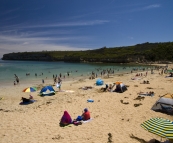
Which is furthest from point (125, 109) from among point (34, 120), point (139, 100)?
point (34, 120)

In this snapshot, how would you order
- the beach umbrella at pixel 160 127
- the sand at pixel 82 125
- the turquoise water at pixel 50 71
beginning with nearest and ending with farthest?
the beach umbrella at pixel 160 127
the sand at pixel 82 125
the turquoise water at pixel 50 71

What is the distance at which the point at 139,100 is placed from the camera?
50.9 ft

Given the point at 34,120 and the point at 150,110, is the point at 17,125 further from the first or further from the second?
the point at 150,110

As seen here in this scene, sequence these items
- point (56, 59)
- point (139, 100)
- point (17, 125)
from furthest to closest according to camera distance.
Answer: point (56, 59) → point (139, 100) → point (17, 125)

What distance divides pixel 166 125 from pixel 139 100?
27.8 feet

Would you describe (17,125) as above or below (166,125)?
below

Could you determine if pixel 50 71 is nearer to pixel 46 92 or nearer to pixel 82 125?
pixel 46 92

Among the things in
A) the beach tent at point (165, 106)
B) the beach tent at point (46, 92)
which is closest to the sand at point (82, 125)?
the beach tent at point (165, 106)

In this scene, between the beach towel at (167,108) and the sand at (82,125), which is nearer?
the sand at (82,125)

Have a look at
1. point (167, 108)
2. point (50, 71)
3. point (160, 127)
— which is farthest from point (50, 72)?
point (160, 127)

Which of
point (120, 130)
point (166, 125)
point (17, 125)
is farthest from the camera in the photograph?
point (17, 125)

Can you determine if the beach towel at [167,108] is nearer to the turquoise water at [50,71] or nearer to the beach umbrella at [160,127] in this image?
the beach umbrella at [160,127]

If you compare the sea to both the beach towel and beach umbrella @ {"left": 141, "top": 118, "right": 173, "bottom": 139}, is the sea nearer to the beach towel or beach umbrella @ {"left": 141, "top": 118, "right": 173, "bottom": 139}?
the beach towel

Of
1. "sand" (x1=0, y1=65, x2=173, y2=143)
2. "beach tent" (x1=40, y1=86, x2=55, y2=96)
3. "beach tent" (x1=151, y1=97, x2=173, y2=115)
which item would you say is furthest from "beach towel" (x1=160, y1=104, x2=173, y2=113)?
"beach tent" (x1=40, y1=86, x2=55, y2=96)
